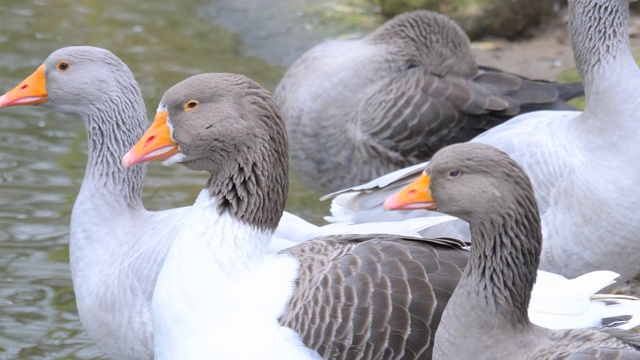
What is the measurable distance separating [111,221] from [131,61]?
5.89 metres

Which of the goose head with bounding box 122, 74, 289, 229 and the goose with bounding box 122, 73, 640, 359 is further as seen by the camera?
the goose head with bounding box 122, 74, 289, 229

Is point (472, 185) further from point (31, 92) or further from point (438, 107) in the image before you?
point (438, 107)

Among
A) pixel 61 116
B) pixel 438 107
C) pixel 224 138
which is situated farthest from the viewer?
pixel 61 116

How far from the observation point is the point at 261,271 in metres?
4.77

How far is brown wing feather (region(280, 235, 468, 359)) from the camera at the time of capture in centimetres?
450

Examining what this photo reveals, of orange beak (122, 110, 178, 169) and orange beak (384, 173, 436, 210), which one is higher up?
orange beak (122, 110, 178, 169)

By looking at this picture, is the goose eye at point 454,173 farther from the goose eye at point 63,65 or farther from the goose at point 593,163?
the goose eye at point 63,65

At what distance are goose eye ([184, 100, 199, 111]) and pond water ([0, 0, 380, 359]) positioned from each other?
2388 mm

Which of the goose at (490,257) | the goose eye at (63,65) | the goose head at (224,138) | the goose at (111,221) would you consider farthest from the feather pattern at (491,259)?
the goose eye at (63,65)

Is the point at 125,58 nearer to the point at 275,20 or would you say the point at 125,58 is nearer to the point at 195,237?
the point at 275,20

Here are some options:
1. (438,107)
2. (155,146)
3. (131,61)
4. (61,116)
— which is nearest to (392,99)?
(438,107)

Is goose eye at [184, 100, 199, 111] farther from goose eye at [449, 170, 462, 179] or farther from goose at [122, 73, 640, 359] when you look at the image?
goose eye at [449, 170, 462, 179]

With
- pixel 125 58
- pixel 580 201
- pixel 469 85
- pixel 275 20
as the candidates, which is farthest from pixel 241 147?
pixel 275 20

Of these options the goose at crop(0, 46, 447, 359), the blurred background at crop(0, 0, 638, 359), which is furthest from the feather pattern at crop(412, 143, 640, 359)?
the blurred background at crop(0, 0, 638, 359)
